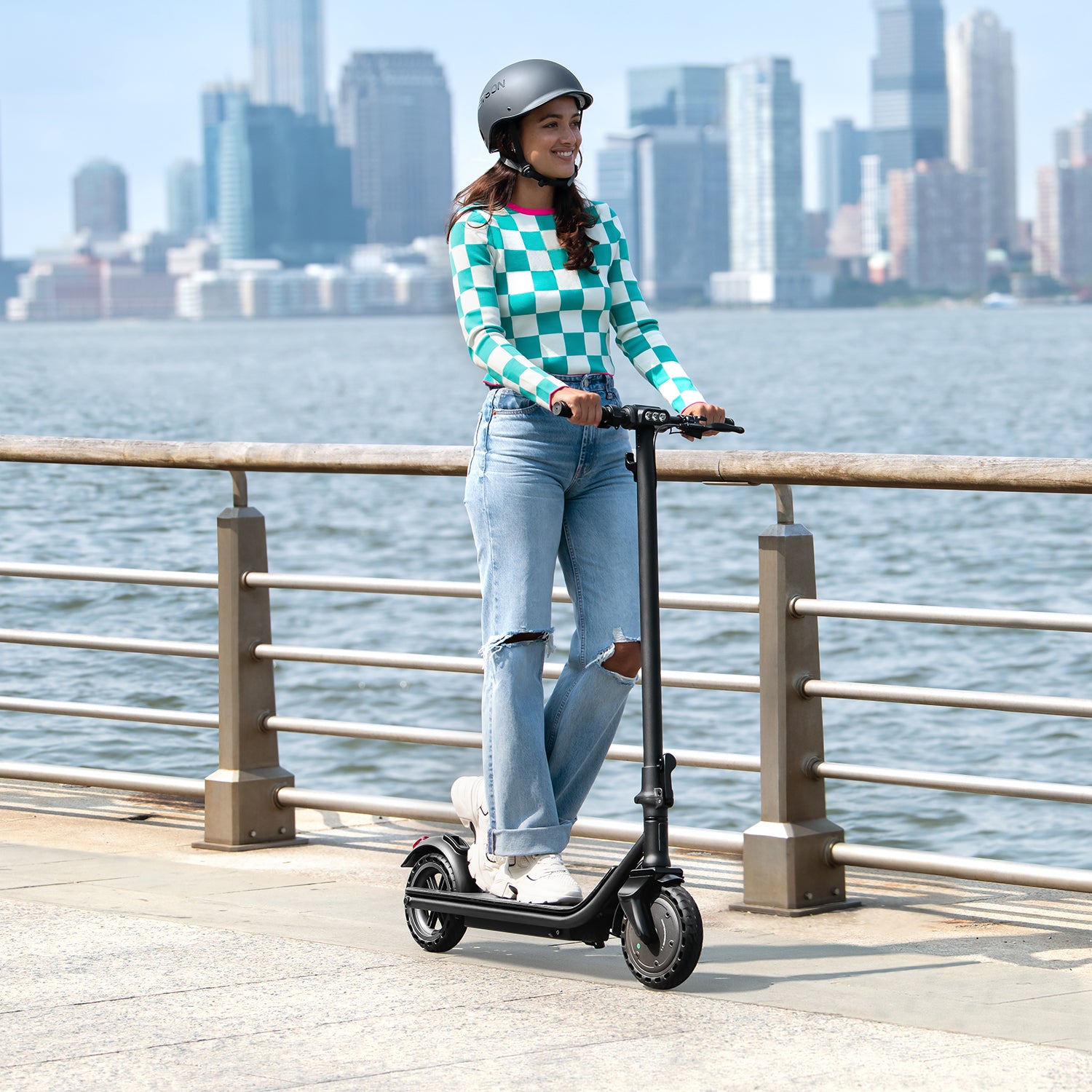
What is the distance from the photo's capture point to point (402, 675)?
709 inches

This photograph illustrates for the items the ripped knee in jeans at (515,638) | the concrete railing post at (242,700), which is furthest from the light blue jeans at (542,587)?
the concrete railing post at (242,700)

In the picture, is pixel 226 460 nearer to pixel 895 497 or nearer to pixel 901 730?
pixel 901 730

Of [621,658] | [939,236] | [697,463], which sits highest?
[939,236]

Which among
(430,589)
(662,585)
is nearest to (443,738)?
(430,589)

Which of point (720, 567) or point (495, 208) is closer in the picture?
point (495, 208)

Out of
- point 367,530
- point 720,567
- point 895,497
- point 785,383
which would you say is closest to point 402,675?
point 720,567

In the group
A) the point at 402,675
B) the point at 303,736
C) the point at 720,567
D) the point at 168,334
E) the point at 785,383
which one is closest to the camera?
the point at 303,736

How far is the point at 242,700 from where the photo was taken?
5352mm

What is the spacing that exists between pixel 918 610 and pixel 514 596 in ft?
3.02

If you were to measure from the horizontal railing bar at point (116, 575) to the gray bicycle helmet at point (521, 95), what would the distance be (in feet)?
5.45

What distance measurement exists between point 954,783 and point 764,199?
175497 mm

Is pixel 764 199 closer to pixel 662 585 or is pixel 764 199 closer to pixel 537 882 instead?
pixel 662 585

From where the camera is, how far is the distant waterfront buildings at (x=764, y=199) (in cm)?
17175

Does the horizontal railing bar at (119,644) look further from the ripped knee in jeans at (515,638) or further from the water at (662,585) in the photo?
the water at (662,585)
